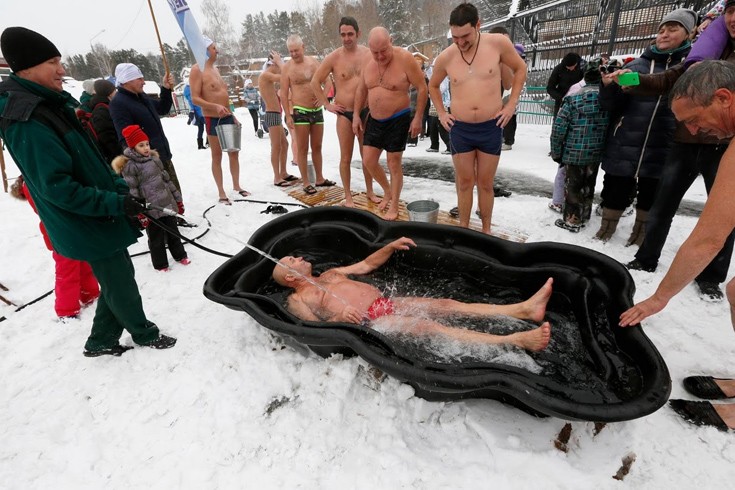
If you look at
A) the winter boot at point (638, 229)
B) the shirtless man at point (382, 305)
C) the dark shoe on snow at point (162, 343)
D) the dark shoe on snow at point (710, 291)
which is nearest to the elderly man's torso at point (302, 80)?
the shirtless man at point (382, 305)

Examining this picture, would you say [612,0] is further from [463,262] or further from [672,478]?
[672,478]

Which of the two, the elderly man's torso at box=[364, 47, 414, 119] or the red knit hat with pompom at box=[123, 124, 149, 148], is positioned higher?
the elderly man's torso at box=[364, 47, 414, 119]

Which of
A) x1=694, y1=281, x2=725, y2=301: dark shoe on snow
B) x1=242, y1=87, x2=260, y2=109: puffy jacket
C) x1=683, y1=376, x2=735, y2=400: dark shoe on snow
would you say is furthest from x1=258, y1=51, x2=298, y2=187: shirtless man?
x1=242, y1=87, x2=260, y2=109: puffy jacket

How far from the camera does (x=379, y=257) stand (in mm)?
3074

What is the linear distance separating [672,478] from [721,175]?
1401mm

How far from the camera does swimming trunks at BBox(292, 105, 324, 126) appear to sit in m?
5.52

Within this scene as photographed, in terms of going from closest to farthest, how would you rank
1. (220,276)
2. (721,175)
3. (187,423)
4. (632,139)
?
(721,175)
(187,423)
(220,276)
(632,139)

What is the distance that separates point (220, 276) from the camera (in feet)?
9.39

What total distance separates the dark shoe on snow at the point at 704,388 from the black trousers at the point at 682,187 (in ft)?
3.95

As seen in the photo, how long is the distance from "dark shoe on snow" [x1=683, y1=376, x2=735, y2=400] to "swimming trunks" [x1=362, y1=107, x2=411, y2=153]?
10.7 feet

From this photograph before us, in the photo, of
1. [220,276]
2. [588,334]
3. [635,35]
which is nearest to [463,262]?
[588,334]

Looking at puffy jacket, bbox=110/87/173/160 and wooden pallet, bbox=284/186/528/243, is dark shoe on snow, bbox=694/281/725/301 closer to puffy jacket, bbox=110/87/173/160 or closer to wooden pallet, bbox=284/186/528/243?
wooden pallet, bbox=284/186/528/243

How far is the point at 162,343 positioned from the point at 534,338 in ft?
8.71

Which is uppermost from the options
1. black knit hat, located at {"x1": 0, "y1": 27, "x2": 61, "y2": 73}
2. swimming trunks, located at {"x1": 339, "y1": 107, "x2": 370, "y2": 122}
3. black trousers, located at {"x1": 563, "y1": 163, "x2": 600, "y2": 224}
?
black knit hat, located at {"x1": 0, "y1": 27, "x2": 61, "y2": 73}
